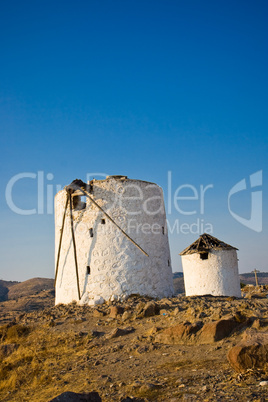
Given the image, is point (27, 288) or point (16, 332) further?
point (27, 288)

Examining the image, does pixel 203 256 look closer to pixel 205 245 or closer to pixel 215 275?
pixel 205 245

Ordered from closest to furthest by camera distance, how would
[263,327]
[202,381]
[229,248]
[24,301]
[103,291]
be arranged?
[202,381], [263,327], [103,291], [229,248], [24,301]

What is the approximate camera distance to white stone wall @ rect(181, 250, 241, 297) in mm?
16094

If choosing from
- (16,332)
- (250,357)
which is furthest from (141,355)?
(16,332)

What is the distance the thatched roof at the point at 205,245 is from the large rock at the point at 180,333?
8607 mm

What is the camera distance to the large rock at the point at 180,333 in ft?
25.9

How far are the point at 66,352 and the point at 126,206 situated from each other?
6.73m

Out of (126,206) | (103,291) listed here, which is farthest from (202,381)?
(126,206)

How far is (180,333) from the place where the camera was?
798 cm

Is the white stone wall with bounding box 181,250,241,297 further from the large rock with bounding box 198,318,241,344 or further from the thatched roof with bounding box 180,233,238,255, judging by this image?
the large rock with bounding box 198,318,241,344

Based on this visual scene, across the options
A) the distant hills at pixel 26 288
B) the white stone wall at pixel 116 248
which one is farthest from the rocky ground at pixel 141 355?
the distant hills at pixel 26 288

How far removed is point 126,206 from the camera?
14.5 m

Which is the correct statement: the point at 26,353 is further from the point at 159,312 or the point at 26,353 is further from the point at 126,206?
the point at 126,206

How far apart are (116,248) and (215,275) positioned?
537 centimetres
